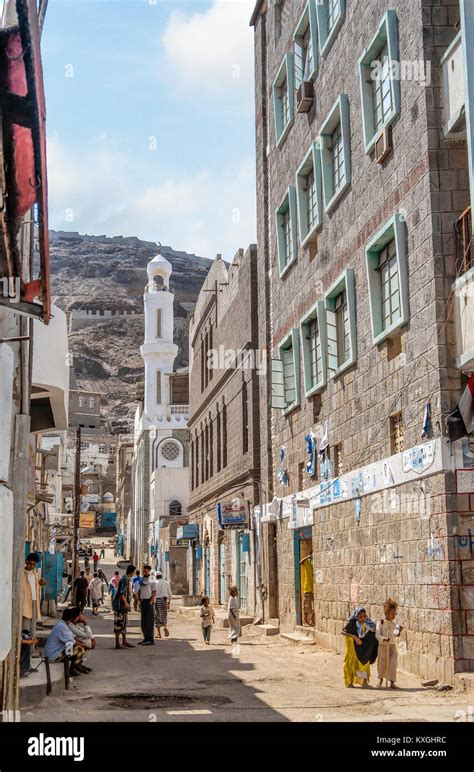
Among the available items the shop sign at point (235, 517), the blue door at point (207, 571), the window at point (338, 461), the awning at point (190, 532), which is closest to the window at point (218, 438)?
the blue door at point (207, 571)

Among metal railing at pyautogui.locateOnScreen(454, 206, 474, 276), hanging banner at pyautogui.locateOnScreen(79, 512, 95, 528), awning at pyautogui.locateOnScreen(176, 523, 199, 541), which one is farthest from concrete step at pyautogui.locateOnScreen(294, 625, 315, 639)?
hanging banner at pyautogui.locateOnScreen(79, 512, 95, 528)

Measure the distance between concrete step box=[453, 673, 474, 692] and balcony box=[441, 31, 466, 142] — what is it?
759 cm

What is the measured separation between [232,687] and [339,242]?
9200 millimetres

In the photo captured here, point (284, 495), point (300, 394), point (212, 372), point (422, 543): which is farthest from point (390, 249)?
point (212, 372)

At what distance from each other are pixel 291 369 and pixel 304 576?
515 cm

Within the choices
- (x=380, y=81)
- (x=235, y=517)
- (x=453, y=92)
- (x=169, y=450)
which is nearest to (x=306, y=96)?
(x=380, y=81)

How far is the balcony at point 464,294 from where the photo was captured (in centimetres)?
1255

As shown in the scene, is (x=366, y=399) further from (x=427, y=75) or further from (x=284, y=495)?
(x=284, y=495)

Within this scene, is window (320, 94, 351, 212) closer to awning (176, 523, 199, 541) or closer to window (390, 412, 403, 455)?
window (390, 412, 403, 455)

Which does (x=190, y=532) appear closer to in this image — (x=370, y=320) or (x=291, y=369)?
(x=291, y=369)

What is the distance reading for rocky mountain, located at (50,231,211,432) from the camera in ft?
460

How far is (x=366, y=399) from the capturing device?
16.8 meters

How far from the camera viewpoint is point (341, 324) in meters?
18.9

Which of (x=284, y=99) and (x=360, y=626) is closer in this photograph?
(x=360, y=626)
